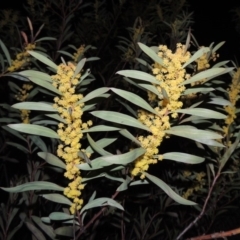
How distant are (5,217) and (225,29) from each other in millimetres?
3156

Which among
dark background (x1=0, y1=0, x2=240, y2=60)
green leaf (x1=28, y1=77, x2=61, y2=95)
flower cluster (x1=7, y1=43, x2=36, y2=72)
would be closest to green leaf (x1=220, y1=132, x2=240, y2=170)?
green leaf (x1=28, y1=77, x2=61, y2=95)

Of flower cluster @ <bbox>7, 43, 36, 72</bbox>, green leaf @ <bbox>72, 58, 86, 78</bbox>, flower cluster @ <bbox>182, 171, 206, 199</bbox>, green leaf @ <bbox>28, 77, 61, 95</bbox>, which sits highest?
green leaf @ <bbox>72, 58, 86, 78</bbox>

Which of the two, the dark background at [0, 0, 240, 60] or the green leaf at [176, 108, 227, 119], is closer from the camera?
the green leaf at [176, 108, 227, 119]

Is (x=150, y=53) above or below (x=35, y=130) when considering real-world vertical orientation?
above

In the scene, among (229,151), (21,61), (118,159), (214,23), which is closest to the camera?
(118,159)

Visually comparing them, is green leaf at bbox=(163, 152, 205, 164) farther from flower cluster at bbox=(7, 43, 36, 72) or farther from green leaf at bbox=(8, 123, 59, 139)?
flower cluster at bbox=(7, 43, 36, 72)

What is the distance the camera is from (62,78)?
0.58 meters

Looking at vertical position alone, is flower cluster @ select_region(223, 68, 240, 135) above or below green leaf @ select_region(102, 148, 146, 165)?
above

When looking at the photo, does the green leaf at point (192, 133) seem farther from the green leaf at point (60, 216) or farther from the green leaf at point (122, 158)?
the green leaf at point (60, 216)

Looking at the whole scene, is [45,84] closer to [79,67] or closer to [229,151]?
[79,67]

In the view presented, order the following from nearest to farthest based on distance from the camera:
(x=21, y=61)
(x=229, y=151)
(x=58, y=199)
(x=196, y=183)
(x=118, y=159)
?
(x=118, y=159) → (x=58, y=199) → (x=229, y=151) → (x=21, y=61) → (x=196, y=183)

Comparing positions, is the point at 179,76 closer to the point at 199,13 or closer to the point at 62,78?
the point at 62,78

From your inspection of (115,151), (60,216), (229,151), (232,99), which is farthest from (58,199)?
(115,151)

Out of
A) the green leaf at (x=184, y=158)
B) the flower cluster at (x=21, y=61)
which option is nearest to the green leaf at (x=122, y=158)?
the green leaf at (x=184, y=158)
